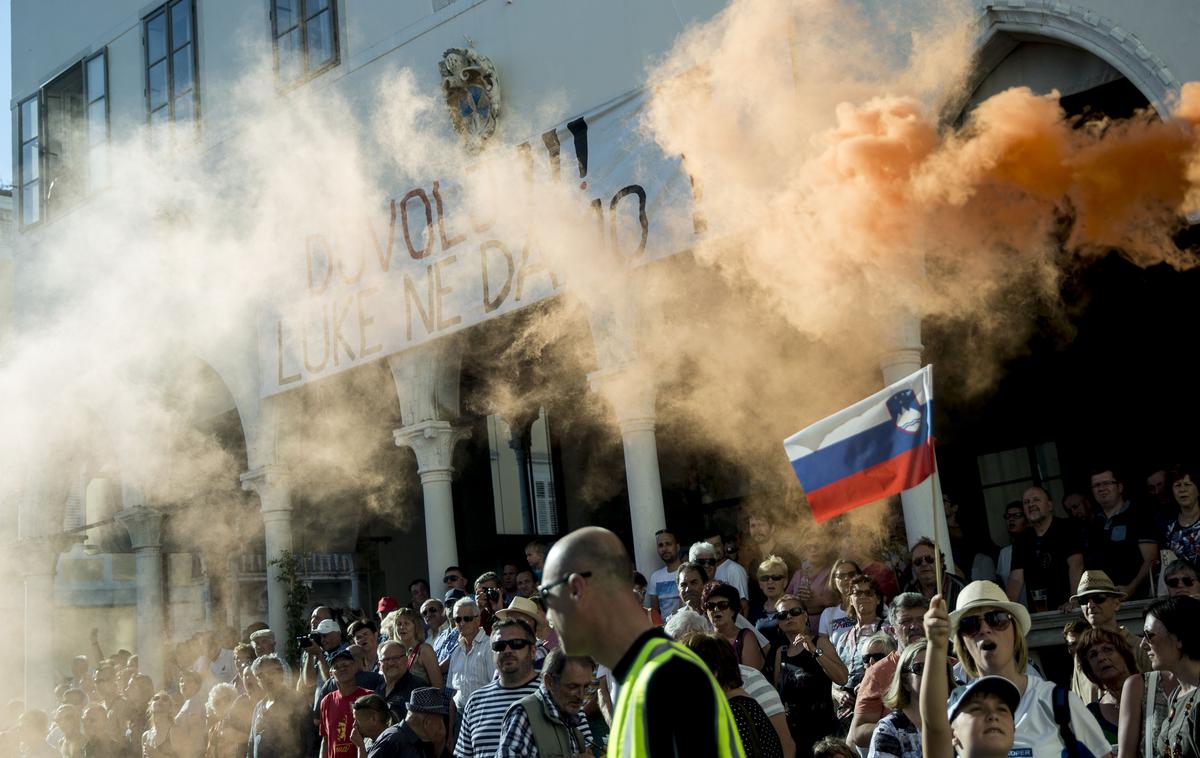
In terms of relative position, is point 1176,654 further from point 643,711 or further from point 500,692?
point 500,692

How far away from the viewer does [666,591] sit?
10188mm

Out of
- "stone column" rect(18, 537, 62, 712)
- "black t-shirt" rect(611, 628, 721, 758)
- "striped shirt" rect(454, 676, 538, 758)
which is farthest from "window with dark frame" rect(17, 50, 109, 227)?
"black t-shirt" rect(611, 628, 721, 758)

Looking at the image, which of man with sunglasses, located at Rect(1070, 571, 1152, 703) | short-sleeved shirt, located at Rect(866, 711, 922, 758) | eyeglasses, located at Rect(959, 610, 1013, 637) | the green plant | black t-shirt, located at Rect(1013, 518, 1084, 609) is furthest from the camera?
the green plant

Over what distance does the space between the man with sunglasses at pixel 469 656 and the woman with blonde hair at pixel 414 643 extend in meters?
0.13

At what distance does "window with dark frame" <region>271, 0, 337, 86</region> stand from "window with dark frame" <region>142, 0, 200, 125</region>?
5.39 feet

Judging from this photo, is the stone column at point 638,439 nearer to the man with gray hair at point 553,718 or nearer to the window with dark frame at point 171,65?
the man with gray hair at point 553,718

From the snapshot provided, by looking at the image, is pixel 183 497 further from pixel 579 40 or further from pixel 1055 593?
pixel 1055 593

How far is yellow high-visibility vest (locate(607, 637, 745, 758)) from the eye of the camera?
2637mm

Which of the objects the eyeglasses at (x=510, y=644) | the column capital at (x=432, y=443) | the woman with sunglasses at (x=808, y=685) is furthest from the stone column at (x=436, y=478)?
the eyeglasses at (x=510, y=644)

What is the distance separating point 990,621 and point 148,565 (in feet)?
49.5

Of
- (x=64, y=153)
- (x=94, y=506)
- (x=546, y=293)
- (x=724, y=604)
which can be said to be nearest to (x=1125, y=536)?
(x=724, y=604)

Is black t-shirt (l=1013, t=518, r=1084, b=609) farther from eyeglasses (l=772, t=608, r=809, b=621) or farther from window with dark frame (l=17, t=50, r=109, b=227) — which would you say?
window with dark frame (l=17, t=50, r=109, b=227)

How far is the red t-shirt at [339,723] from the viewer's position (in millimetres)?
8172

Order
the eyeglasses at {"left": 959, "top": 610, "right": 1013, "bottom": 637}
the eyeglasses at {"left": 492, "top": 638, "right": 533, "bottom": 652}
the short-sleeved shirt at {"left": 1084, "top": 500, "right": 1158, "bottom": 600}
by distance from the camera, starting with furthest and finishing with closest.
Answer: the short-sleeved shirt at {"left": 1084, "top": 500, "right": 1158, "bottom": 600}
the eyeglasses at {"left": 492, "top": 638, "right": 533, "bottom": 652}
the eyeglasses at {"left": 959, "top": 610, "right": 1013, "bottom": 637}
